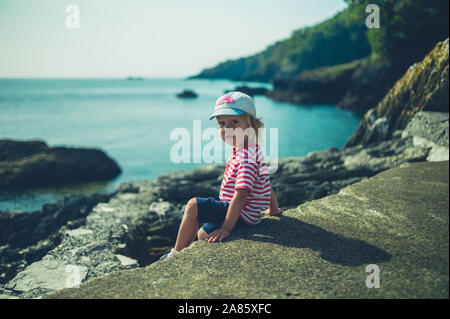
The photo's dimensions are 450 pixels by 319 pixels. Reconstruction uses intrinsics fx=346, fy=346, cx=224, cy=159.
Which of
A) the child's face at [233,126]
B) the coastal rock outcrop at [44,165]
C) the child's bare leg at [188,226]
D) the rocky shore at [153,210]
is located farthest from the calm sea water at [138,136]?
the child's face at [233,126]

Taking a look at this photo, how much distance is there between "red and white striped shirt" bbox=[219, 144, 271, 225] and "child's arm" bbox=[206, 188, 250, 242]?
12cm

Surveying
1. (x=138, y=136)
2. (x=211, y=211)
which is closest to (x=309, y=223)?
(x=211, y=211)

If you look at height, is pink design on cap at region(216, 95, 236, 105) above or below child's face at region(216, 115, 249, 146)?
above

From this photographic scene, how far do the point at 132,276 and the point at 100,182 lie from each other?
38.9 ft

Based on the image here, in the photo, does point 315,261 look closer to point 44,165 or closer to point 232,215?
point 232,215

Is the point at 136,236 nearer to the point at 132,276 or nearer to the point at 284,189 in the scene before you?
the point at 284,189

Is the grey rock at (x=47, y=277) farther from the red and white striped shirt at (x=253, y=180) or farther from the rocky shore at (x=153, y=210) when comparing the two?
the red and white striped shirt at (x=253, y=180)

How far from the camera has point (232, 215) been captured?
3.07 meters

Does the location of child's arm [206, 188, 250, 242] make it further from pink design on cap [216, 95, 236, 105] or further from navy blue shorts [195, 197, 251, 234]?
pink design on cap [216, 95, 236, 105]

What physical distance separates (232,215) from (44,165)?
464 inches

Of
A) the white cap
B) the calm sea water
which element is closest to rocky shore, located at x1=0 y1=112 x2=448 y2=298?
the white cap

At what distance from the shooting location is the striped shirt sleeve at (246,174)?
3043 millimetres

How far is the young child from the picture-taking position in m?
3.11
